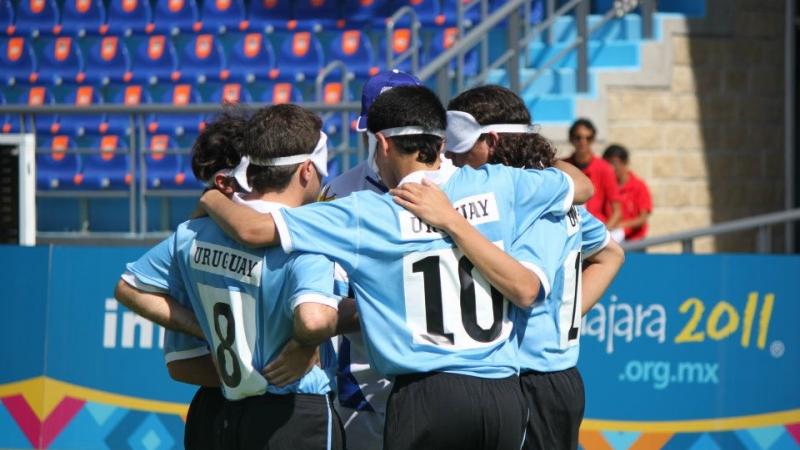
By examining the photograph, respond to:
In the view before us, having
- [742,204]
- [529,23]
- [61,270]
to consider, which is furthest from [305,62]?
[61,270]

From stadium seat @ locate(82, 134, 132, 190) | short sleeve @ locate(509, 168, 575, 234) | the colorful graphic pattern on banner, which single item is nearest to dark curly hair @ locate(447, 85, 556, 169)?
short sleeve @ locate(509, 168, 575, 234)

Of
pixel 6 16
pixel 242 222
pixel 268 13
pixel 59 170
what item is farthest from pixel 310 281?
pixel 6 16

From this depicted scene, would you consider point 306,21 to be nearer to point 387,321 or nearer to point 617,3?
point 617,3

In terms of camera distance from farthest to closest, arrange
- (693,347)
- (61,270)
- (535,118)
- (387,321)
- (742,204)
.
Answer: (742,204) < (535,118) < (61,270) < (693,347) < (387,321)

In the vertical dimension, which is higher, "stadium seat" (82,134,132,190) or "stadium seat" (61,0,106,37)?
"stadium seat" (61,0,106,37)

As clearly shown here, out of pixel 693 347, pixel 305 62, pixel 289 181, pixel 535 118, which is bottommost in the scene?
pixel 693 347

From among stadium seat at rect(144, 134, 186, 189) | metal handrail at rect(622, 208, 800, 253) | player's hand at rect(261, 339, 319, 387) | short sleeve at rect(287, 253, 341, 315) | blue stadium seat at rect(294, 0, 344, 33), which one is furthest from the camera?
blue stadium seat at rect(294, 0, 344, 33)

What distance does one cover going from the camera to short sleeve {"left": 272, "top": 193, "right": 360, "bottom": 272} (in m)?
3.63

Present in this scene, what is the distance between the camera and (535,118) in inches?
460

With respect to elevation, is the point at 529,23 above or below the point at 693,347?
above

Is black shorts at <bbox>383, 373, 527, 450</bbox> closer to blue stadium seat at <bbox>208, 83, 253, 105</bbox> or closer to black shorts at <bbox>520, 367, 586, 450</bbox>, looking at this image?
black shorts at <bbox>520, 367, 586, 450</bbox>

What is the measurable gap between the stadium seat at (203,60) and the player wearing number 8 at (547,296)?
10257mm

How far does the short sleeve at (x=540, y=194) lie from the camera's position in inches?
150

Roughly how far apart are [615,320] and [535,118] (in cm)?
491
